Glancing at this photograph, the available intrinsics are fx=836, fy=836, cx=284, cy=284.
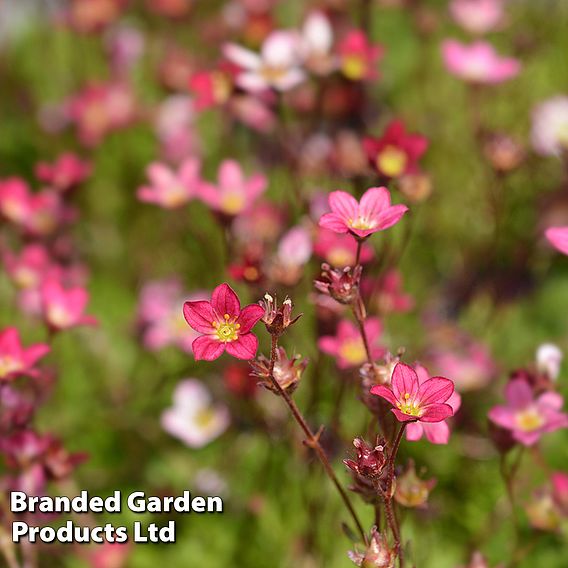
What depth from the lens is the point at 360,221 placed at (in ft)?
3.64

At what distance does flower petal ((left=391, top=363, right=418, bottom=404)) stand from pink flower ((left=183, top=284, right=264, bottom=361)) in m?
0.16

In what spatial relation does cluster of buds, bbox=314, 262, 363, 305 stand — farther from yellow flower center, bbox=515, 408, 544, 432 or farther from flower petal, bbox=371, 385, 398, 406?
yellow flower center, bbox=515, 408, 544, 432

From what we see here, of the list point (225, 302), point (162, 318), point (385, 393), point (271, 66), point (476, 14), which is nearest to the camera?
point (385, 393)

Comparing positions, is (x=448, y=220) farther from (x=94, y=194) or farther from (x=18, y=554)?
(x=18, y=554)

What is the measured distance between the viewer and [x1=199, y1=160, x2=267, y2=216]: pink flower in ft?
4.97

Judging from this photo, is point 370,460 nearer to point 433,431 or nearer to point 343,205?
point 433,431

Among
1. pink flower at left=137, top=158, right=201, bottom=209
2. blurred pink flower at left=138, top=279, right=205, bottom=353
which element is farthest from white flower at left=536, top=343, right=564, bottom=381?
blurred pink flower at left=138, top=279, right=205, bottom=353

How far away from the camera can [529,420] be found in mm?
1198

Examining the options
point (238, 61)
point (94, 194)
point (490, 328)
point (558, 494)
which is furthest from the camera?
point (94, 194)

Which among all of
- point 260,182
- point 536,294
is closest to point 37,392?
point 260,182

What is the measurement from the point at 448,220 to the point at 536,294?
1.14 ft

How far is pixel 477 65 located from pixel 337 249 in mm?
728

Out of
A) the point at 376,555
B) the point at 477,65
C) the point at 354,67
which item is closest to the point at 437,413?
the point at 376,555

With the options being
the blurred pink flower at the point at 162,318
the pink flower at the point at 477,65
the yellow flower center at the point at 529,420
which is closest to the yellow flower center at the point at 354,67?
the pink flower at the point at 477,65
